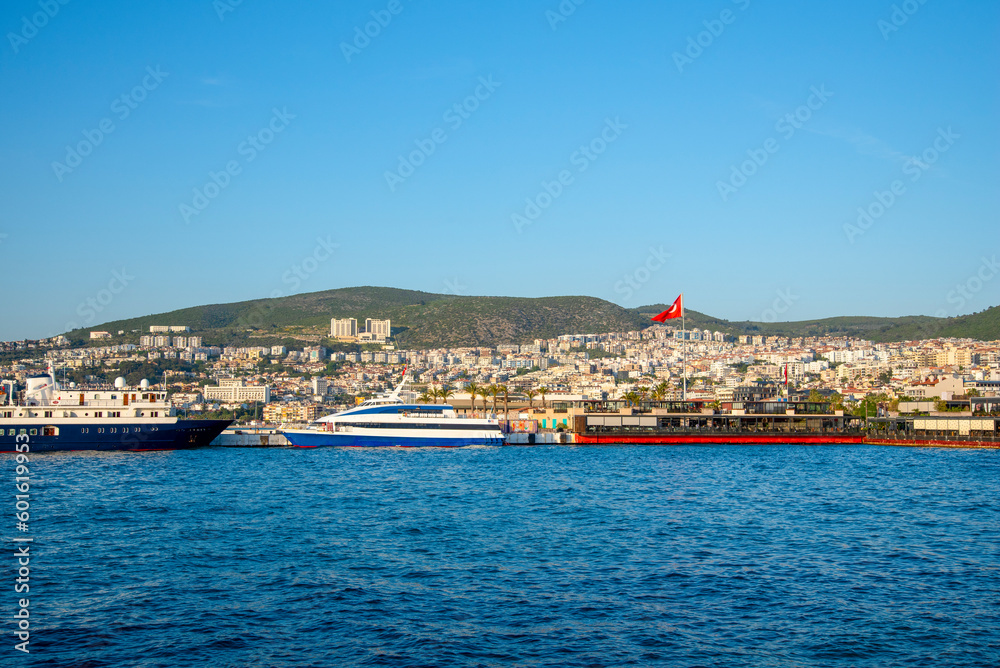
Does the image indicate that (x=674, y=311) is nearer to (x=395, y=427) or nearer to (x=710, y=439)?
(x=710, y=439)

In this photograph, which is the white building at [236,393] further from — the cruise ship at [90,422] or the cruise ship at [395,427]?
the cruise ship at [395,427]

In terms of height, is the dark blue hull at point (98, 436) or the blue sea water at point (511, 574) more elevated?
the dark blue hull at point (98, 436)

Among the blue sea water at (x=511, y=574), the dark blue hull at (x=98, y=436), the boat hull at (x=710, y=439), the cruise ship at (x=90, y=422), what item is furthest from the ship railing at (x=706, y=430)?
the blue sea water at (x=511, y=574)

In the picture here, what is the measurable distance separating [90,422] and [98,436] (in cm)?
114

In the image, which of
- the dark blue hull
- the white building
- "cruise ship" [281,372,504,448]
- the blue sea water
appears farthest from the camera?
the white building

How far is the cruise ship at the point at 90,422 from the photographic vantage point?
5819cm

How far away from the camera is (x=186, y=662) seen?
13430mm

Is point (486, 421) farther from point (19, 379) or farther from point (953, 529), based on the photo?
point (19, 379)

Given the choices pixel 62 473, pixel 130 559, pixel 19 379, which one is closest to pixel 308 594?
pixel 130 559

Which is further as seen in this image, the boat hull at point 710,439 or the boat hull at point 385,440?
the boat hull at point 710,439

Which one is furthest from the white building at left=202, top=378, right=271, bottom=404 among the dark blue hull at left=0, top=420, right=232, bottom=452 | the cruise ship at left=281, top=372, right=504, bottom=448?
the dark blue hull at left=0, top=420, right=232, bottom=452

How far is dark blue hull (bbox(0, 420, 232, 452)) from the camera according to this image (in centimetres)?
5797

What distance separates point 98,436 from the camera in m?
58.9

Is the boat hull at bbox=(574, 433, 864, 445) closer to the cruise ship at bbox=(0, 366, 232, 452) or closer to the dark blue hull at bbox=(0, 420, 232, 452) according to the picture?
the cruise ship at bbox=(0, 366, 232, 452)
